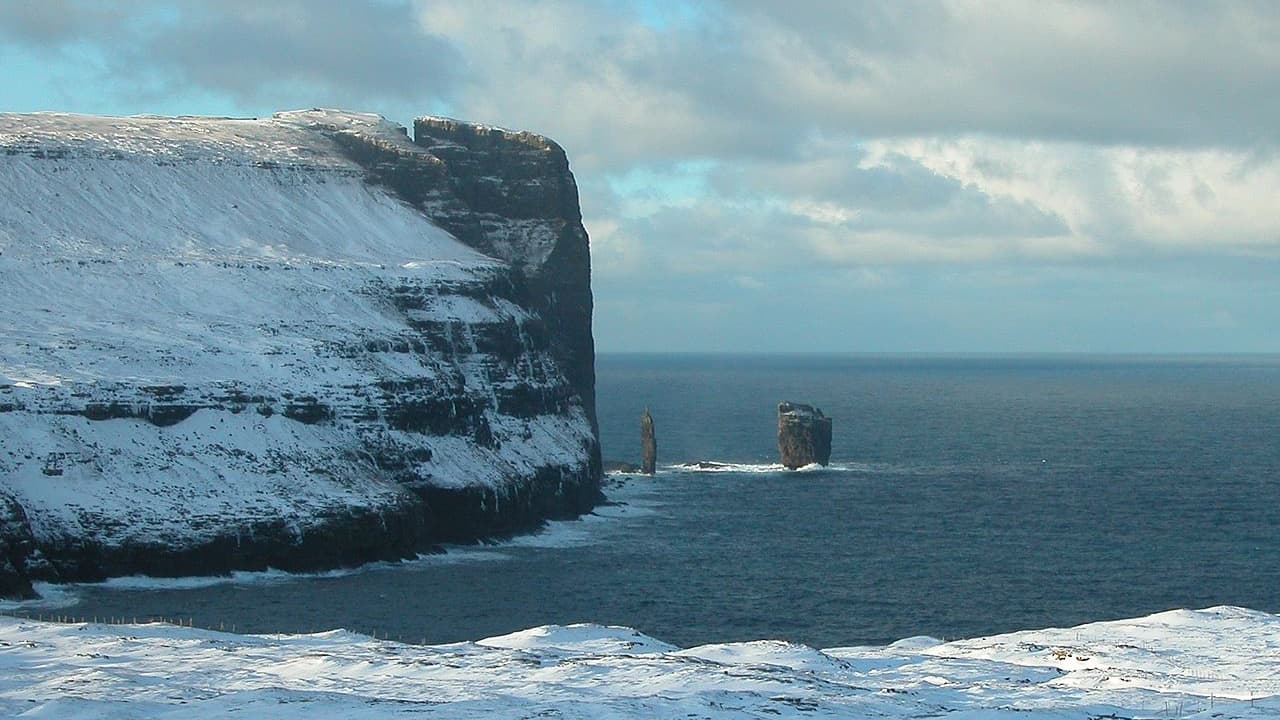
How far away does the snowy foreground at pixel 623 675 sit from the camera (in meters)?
44.5

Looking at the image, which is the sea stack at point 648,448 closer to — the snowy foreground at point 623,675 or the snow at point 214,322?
the snow at point 214,322

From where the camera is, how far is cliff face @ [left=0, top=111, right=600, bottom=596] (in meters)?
90.9

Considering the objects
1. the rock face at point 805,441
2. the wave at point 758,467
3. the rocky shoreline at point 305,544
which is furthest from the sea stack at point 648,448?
the rocky shoreline at point 305,544

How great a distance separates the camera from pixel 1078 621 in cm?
7306

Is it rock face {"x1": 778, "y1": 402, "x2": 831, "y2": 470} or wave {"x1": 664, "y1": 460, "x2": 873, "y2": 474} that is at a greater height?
rock face {"x1": 778, "y1": 402, "x2": 831, "y2": 470}

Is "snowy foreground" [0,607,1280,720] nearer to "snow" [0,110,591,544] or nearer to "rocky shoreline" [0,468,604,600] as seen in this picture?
"rocky shoreline" [0,468,604,600]

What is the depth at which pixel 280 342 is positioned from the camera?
358ft

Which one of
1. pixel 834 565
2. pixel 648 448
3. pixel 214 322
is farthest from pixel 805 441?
pixel 214 322

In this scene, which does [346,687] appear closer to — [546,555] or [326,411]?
[546,555]

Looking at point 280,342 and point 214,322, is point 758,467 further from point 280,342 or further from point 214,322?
point 214,322

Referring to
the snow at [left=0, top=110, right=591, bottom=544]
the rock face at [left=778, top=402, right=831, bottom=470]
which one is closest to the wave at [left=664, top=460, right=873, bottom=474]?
the rock face at [left=778, top=402, right=831, bottom=470]

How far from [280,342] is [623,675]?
2567 inches

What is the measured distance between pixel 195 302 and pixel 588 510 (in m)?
32.8

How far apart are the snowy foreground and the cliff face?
31475mm
